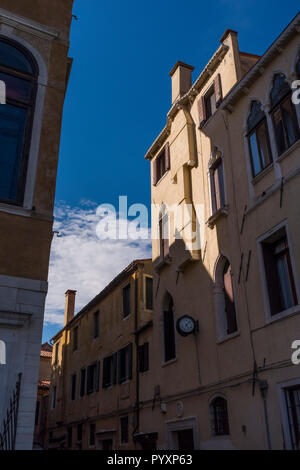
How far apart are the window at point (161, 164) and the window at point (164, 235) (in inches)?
75.0

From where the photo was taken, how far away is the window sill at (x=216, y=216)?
495 inches

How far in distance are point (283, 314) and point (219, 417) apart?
3.86m

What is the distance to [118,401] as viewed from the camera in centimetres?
1888

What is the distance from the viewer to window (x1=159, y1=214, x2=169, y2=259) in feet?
54.0

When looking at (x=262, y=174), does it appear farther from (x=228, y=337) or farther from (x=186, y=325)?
(x=186, y=325)

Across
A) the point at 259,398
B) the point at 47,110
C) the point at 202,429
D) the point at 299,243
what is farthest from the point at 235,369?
the point at 47,110

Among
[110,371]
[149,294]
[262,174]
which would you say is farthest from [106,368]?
[262,174]

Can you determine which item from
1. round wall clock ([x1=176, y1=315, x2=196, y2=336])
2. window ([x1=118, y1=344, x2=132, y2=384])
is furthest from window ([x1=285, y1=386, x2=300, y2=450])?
window ([x1=118, y1=344, x2=132, y2=384])

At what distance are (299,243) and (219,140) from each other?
5.31 meters

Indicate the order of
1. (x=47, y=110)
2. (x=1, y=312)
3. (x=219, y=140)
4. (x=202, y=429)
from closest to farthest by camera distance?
1. (x=1, y=312)
2. (x=47, y=110)
3. (x=202, y=429)
4. (x=219, y=140)

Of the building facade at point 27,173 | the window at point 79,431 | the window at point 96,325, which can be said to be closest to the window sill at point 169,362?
the building facade at point 27,173

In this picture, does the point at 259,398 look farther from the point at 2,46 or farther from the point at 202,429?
the point at 2,46

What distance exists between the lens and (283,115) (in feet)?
35.4

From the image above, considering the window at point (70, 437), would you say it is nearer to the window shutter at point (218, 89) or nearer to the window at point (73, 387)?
the window at point (73, 387)
